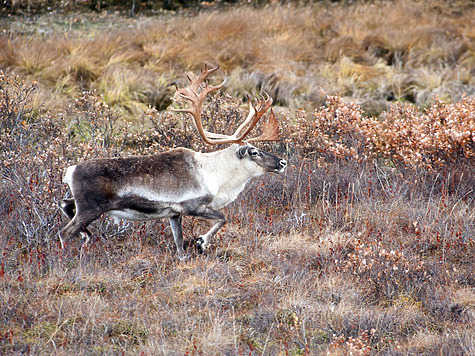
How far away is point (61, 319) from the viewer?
16.1ft

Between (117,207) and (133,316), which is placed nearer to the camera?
(133,316)

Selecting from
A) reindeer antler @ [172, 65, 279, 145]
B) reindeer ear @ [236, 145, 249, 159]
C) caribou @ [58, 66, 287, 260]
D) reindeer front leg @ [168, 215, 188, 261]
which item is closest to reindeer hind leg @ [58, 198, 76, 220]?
caribou @ [58, 66, 287, 260]

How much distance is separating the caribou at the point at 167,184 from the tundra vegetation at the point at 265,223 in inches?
16.0

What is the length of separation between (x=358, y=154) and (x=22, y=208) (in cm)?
515

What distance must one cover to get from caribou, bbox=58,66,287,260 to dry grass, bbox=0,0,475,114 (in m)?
5.03

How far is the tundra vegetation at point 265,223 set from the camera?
16.3 feet

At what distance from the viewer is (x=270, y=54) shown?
13.7 metres

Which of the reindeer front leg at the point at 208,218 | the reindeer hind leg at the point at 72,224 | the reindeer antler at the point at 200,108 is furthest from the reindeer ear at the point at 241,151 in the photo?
the reindeer hind leg at the point at 72,224

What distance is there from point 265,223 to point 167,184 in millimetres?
1641

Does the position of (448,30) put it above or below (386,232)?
above

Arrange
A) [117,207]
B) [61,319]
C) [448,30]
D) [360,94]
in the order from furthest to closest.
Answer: [448,30]
[360,94]
[117,207]
[61,319]

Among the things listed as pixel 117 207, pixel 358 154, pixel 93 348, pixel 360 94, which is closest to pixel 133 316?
pixel 93 348

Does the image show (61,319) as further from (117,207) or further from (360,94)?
(360,94)

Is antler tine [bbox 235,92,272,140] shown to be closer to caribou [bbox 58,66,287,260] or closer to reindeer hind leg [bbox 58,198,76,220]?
caribou [bbox 58,66,287,260]
